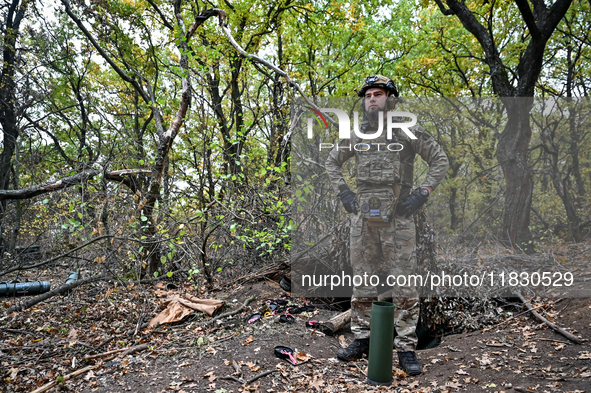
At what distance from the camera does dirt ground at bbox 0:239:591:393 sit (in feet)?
11.3

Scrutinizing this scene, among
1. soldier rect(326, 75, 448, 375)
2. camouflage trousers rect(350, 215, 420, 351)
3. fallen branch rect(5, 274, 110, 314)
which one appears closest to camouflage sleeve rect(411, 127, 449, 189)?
soldier rect(326, 75, 448, 375)

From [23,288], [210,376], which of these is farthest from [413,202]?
[23,288]

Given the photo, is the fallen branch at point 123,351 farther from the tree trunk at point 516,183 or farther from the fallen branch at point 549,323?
the tree trunk at point 516,183

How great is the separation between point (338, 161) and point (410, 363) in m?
2.42

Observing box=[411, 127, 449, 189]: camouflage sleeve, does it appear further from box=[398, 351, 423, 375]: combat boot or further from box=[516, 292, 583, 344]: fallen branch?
box=[516, 292, 583, 344]: fallen branch

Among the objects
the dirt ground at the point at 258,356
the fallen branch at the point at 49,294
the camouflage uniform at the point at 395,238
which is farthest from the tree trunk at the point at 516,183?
the fallen branch at the point at 49,294

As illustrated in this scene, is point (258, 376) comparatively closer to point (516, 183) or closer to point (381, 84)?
point (381, 84)

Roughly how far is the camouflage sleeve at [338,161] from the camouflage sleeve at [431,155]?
2.54 feet

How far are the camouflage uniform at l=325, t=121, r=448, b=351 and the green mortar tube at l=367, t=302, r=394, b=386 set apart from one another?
60 centimetres

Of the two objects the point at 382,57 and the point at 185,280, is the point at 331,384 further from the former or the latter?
the point at 382,57

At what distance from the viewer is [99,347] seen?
454cm

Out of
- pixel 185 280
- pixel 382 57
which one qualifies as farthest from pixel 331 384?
pixel 382 57

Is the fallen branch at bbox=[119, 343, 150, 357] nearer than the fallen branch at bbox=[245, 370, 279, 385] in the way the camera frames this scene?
No

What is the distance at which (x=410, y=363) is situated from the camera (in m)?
3.83
